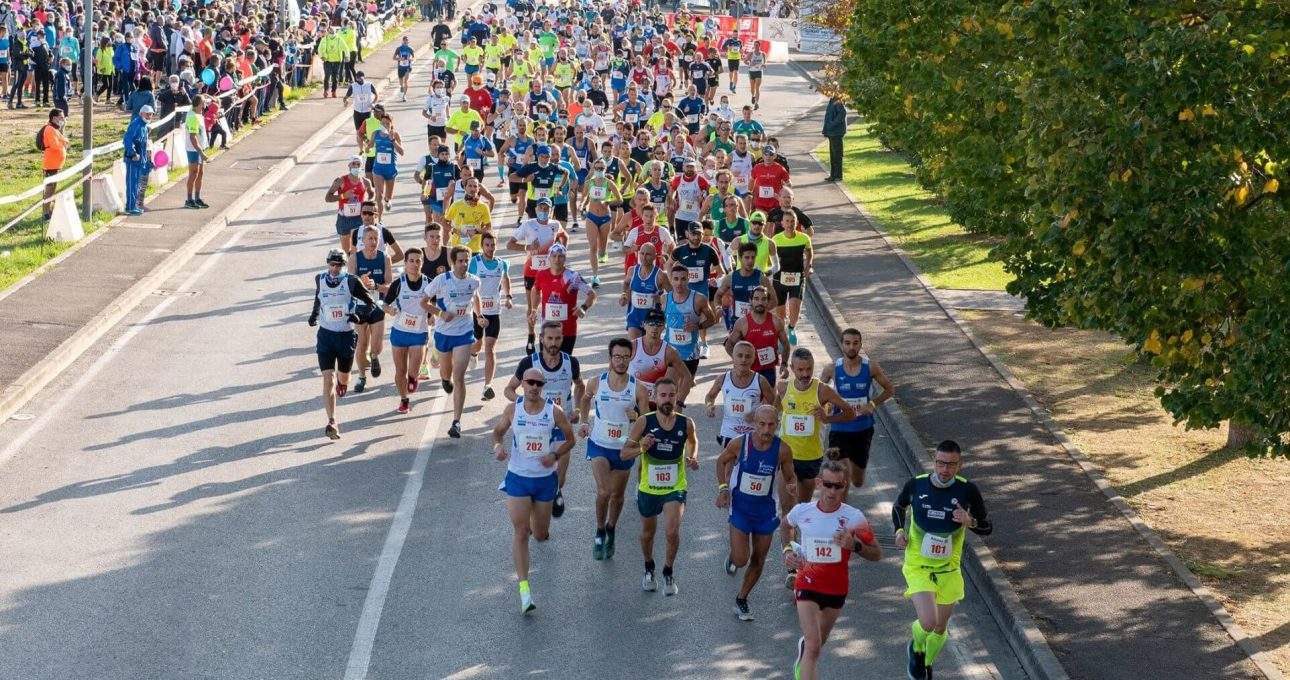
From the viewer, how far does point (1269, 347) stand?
32.7 feet

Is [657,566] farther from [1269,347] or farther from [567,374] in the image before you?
[1269,347]

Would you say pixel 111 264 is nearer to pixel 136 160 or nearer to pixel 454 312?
pixel 136 160

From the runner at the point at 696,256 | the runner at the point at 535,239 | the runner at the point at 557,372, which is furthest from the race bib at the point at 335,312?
the runner at the point at 696,256

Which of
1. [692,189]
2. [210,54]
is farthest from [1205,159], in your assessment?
[210,54]

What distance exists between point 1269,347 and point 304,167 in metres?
25.9

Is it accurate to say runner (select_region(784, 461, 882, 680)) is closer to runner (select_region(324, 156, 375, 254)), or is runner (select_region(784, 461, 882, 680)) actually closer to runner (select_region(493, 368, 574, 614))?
runner (select_region(493, 368, 574, 614))

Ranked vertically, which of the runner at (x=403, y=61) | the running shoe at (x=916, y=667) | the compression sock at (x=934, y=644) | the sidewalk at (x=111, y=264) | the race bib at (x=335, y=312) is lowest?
the running shoe at (x=916, y=667)

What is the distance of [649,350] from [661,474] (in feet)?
7.69

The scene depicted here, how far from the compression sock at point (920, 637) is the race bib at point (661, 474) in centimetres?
217

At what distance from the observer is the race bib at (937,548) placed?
10594mm

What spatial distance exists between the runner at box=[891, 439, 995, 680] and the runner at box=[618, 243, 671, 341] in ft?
20.8

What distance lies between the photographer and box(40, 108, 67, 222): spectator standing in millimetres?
24422

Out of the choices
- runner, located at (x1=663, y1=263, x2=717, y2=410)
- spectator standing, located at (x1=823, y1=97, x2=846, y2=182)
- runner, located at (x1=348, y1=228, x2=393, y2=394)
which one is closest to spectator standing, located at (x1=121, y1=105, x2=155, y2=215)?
runner, located at (x1=348, y1=228, x2=393, y2=394)

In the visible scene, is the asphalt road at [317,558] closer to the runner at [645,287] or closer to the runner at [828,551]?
the runner at [828,551]
